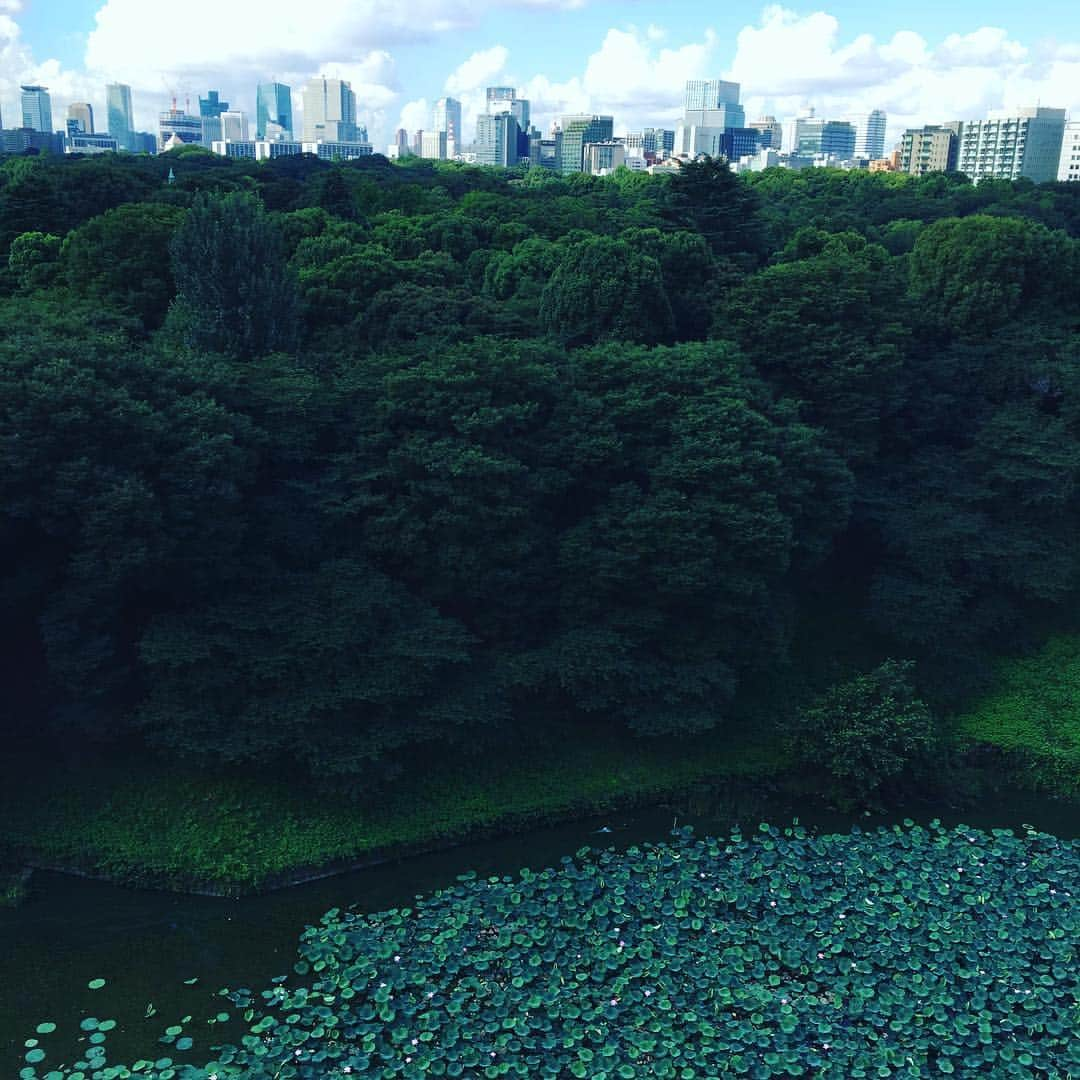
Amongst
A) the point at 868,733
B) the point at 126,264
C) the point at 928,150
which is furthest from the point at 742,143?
the point at 868,733

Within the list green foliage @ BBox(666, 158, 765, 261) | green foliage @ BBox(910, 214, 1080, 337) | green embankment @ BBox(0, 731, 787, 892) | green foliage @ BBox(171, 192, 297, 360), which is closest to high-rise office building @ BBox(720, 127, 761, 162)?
green foliage @ BBox(666, 158, 765, 261)

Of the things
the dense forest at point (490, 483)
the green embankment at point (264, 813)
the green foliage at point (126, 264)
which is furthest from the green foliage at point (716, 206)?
the green embankment at point (264, 813)

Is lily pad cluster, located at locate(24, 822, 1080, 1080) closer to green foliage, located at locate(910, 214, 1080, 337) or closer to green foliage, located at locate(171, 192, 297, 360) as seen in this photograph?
green foliage, located at locate(171, 192, 297, 360)

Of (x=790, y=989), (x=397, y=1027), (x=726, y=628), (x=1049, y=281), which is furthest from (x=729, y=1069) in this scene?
(x=1049, y=281)

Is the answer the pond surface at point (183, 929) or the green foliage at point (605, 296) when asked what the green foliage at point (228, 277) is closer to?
the green foliage at point (605, 296)

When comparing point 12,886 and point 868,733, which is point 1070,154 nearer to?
point 868,733
